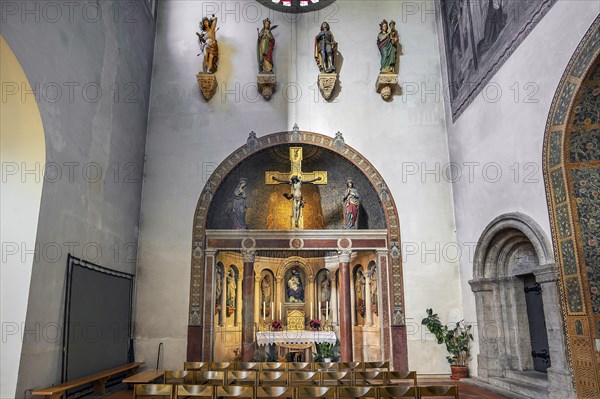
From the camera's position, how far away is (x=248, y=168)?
1288 centimetres

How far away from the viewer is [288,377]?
6812 mm

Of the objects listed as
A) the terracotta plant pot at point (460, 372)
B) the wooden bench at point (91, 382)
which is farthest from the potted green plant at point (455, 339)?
the wooden bench at point (91, 382)

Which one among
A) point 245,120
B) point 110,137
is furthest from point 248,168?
point 110,137

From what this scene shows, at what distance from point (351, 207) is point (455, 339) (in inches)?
154

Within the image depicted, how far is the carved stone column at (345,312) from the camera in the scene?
37.7 feet

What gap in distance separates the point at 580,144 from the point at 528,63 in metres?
1.86

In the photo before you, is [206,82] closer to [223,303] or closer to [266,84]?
[266,84]

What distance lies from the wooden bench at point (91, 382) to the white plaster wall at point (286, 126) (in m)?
1.28

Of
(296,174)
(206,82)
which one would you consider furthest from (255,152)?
(206,82)

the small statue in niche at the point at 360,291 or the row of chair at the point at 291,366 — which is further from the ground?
the small statue in niche at the point at 360,291

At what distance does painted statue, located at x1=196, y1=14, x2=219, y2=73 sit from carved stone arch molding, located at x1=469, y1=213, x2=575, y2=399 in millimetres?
7921

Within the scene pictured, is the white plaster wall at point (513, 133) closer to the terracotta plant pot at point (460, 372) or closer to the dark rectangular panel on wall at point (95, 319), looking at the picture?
the terracotta plant pot at point (460, 372)

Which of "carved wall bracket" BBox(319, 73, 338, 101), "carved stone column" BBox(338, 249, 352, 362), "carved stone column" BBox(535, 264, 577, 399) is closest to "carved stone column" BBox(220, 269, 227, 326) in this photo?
"carved stone column" BBox(338, 249, 352, 362)

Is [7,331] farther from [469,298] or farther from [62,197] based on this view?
[469,298]
